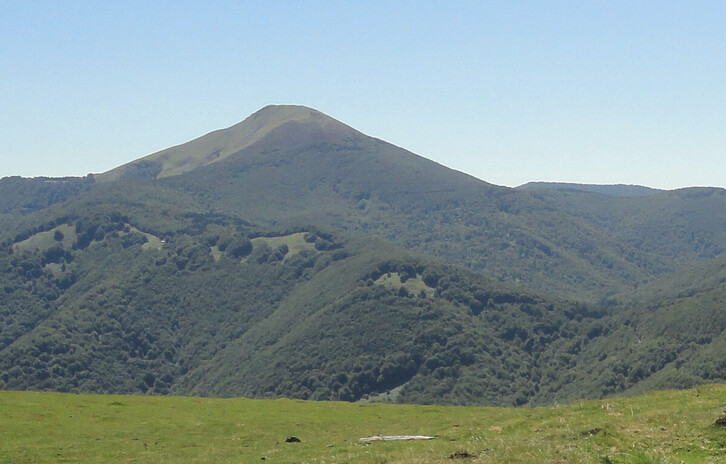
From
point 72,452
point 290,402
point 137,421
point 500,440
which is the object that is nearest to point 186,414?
point 137,421

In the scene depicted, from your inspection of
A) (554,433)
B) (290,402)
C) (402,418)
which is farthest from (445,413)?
(554,433)

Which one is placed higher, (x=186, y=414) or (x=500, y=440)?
(x=500, y=440)

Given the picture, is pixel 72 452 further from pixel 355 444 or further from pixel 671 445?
pixel 671 445

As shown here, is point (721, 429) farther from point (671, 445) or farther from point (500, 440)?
point (500, 440)

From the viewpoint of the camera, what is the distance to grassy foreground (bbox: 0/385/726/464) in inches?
1206

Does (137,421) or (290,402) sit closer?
(137,421)

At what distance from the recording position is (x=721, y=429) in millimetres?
31094

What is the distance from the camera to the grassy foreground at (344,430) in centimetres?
3064

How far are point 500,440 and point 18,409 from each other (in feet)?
130

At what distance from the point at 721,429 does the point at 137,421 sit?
131 feet

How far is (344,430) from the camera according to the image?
50344 mm

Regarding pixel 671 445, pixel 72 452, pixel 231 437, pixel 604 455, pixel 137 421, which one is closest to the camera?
pixel 604 455

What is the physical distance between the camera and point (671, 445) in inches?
1172

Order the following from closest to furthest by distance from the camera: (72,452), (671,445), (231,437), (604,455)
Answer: (604,455) → (671,445) → (72,452) → (231,437)
